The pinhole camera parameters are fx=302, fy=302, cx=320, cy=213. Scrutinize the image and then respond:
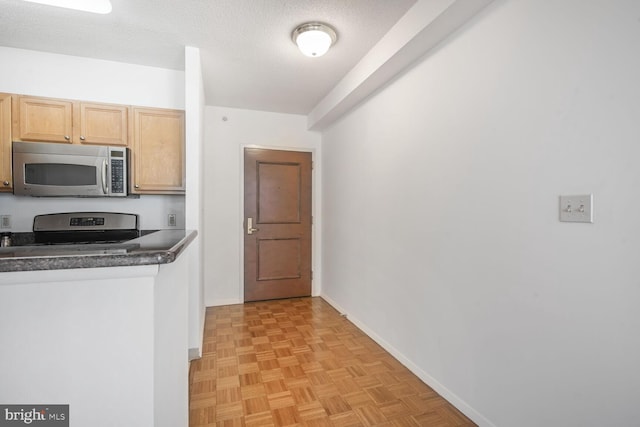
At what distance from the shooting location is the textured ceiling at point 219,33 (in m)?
1.95

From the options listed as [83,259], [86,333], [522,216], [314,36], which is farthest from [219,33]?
[522,216]

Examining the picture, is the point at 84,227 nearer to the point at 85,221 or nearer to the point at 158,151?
the point at 85,221

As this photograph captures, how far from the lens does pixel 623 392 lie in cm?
110

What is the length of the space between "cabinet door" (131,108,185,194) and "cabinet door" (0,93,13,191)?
87 centimetres

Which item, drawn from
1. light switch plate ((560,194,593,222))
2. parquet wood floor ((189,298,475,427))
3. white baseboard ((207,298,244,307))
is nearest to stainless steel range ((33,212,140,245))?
parquet wood floor ((189,298,475,427))

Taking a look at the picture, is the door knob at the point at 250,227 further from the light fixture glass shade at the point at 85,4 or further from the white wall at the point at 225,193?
the light fixture glass shade at the point at 85,4

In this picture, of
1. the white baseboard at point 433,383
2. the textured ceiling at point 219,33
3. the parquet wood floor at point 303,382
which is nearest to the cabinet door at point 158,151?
the textured ceiling at point 219,33

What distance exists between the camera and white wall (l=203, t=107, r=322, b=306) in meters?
3.71

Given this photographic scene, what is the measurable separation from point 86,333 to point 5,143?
8.59 ft

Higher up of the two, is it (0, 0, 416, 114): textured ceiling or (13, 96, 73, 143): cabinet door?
(0, 0, 416, 114): textured ceiling

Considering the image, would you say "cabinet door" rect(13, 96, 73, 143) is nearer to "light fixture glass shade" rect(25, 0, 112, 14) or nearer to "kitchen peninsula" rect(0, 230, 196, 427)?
"light fixture glass shade" rect(25, 0, 112, 14)

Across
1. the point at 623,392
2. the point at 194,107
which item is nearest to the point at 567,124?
the point at 623,392

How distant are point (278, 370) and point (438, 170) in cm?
186

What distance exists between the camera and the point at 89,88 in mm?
2766
